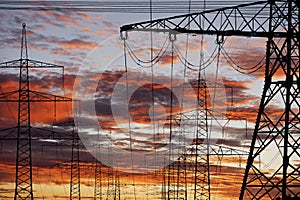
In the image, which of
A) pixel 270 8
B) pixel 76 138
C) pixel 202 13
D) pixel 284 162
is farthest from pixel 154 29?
pixel 76 138

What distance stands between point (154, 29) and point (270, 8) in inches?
221

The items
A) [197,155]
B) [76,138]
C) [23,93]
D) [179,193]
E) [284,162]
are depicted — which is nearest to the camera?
[284,162]

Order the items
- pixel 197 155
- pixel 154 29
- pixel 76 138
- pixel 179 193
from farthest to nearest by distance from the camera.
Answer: pixel 179 193
pixel 76 138
pixel 197 155
pixel 154 29

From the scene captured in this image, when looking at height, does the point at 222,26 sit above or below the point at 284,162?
above

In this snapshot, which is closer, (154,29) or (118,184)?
(154,29)

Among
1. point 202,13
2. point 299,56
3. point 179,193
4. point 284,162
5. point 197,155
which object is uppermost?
point 202,13

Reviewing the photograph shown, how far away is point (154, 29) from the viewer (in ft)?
105

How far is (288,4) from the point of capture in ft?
103

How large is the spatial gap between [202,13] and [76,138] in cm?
2059

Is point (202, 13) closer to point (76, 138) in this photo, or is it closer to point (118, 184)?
point (76, 138)

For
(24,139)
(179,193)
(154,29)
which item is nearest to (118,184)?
(179,193)

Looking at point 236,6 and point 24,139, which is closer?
point 236,6

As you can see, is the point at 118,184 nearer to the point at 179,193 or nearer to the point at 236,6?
the point at 179,193

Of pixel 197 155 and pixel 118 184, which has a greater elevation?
→ pixel 197 155
